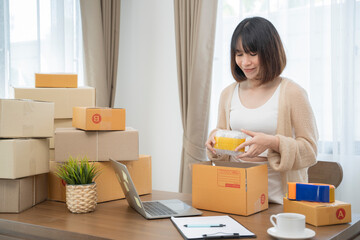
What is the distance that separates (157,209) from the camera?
4.50 ft

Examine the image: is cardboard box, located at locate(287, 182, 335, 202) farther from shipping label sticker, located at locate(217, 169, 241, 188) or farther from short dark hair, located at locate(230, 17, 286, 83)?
short dark hair, located at locate(230, 17, 286, 83)

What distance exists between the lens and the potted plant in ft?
4.45

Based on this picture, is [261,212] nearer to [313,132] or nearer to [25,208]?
[313,132]

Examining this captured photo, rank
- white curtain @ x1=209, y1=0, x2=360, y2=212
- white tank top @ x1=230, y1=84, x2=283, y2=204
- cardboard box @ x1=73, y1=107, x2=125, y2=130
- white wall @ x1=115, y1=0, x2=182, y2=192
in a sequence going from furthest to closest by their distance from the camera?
white wall @ x1=115, y1=0, x2=182, y2=192, white curtain @ x1=209, y1=0, x2=360, y2=212, white tank top @ x1=230, y1=84, x2=283, y2=204, cardboard box @ x1=73, y1=107, x2=125, y2=130

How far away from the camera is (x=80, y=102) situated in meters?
1.84

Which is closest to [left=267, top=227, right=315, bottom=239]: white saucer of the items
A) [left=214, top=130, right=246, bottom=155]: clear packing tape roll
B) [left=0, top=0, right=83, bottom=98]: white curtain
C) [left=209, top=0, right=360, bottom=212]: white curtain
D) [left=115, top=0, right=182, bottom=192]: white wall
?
[left=214, top=130, right=246, bottom=155]: clear packing tape roll

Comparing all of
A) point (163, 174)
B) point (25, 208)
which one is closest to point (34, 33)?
point (163, 174)

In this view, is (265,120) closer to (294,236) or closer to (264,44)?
(264,44)

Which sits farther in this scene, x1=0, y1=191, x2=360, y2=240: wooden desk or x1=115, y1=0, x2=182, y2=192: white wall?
x1=115, y1=0, x2=182, y2=192: white wall

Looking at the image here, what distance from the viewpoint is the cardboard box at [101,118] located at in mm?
1502

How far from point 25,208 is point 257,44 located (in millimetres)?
1133

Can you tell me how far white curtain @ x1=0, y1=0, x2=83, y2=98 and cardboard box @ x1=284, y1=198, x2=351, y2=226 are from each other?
206 centimetres

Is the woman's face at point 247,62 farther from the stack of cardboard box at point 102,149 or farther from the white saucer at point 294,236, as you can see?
the white saucer at point 294,236

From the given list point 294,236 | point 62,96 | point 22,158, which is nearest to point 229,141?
point 294,236
